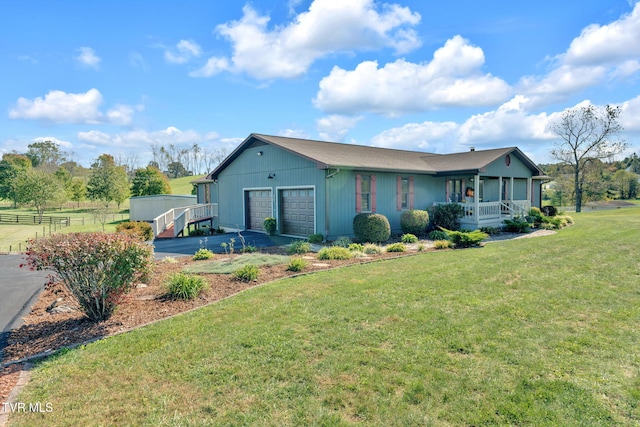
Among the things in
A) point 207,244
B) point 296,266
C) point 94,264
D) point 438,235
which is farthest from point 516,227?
point 94,264

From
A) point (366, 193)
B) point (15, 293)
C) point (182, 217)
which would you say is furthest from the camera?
point (182, 217)

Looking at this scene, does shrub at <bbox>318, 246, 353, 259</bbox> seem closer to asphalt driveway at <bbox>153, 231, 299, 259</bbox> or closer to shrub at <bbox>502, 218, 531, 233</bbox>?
asphalt driveway at <bbox>153, 231, 299, 259</bbox>

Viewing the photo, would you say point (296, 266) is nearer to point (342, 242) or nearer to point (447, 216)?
point (342, 242)

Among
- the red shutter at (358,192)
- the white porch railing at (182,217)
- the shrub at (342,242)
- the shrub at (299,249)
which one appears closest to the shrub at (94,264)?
the shrub at (299,249)

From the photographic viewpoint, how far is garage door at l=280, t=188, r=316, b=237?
14597 millimetres

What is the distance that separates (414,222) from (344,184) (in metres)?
3.53

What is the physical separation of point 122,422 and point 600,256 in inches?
410

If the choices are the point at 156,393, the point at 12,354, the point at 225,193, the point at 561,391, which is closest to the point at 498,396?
the point at 561,391

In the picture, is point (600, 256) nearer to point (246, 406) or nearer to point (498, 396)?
point (498, 396)

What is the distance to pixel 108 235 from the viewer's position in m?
5.30

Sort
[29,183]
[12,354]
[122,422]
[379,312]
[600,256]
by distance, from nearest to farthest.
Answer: [122,422] < [12,354] < [379,312] < [600,256] < [29,183]

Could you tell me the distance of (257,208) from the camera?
1795cm

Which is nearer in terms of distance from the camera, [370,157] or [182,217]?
[370,157]

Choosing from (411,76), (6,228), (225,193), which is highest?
(411,76)
